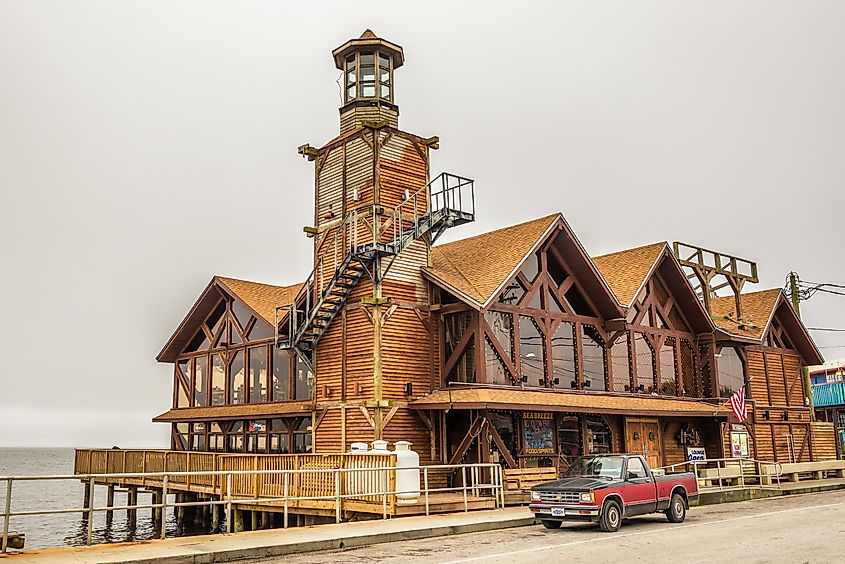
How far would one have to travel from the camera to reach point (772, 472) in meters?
A: 32.4

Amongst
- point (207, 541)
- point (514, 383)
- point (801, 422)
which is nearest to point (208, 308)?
point (514, 383)

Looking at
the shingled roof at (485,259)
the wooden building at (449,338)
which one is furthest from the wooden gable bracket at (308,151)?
the shingled roof at (485,259)

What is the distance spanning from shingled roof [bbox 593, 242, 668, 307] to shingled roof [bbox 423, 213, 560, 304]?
4622 millimetres

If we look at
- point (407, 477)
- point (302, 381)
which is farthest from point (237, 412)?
point (407, 477)

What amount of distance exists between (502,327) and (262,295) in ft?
42.8

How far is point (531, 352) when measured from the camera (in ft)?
91.7

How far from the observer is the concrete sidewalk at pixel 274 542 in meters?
13.1

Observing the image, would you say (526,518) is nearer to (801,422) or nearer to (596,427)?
(596,427)

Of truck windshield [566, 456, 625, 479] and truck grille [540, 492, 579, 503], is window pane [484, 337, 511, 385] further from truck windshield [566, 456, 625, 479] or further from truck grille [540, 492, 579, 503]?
truck grille [540, 492, 579, 503]

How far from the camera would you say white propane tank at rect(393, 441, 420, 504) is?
2019cm

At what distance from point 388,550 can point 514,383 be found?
1232 cm

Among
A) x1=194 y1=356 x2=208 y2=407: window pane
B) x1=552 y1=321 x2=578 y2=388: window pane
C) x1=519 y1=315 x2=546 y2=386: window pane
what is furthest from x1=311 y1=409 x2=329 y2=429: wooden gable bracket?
x1=194 y1=356 x2=208 y2=407: window pane

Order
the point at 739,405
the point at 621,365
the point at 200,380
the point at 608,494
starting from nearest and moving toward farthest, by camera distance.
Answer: the point at 608,494, the point at 739,405, the point at 621,365, the point at 200,380

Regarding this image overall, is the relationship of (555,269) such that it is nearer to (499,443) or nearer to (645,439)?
(645,439)
